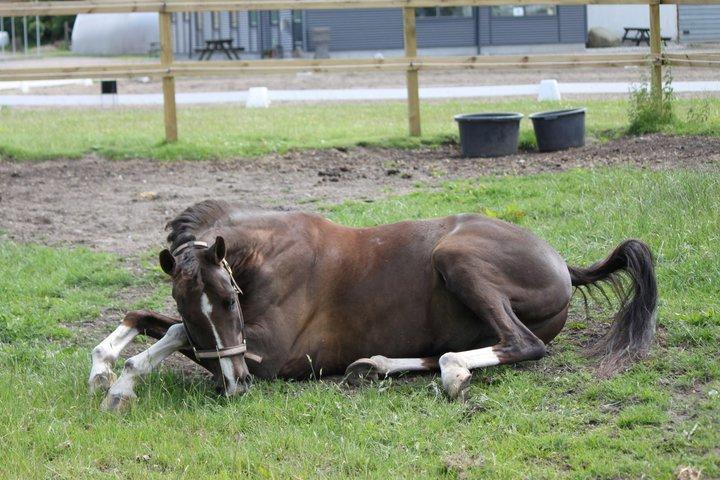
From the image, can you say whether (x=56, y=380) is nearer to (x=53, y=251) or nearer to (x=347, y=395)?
(x=347, y=395)

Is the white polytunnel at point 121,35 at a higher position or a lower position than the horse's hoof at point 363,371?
higher

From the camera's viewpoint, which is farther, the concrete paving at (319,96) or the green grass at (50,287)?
the concrete paving at (319,96)

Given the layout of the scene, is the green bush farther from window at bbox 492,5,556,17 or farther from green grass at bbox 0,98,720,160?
window at bbox 492,5,556,17

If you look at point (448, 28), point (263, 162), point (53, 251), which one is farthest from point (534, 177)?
point (448, 28)

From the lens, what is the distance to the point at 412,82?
14.5 m

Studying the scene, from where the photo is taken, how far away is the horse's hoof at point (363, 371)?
5.78 meters

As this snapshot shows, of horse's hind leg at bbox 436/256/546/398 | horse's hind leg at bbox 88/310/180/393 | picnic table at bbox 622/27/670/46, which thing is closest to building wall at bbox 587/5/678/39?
picnic table at bbox 622/27/670/46

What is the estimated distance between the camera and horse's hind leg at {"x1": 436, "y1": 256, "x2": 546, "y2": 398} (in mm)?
5629

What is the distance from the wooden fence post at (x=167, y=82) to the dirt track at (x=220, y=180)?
43.4 inches

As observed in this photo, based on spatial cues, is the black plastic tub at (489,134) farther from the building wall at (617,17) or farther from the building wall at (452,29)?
the building wall at (617,17)

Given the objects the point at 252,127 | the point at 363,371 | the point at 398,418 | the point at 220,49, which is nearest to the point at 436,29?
the point at 220,49

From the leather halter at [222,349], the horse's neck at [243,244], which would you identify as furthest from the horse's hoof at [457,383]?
the horse's neck at [243,244]

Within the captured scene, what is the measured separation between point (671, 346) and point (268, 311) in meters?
2.31

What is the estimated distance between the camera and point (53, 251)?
29.5ft
